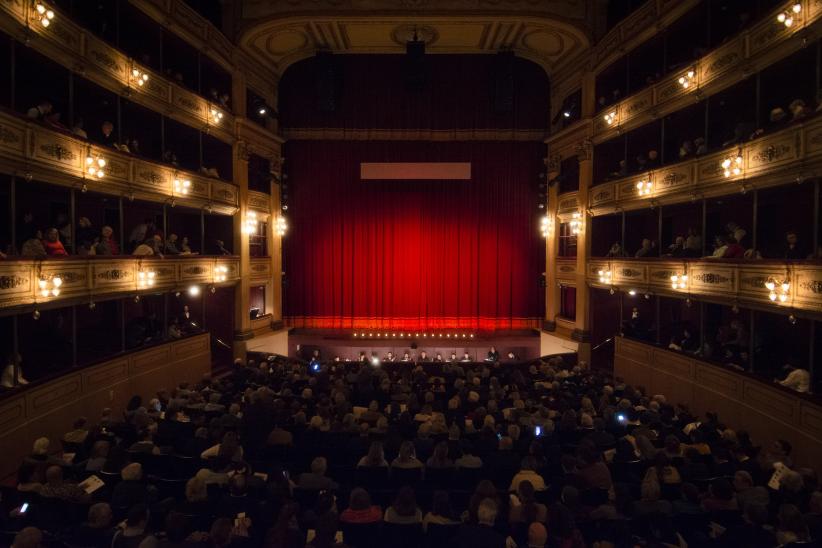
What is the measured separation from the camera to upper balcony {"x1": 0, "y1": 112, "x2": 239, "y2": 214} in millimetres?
8883

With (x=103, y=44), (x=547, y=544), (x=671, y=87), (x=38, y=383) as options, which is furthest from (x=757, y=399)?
(x=103, y=44)

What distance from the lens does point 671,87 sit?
44.1 ft

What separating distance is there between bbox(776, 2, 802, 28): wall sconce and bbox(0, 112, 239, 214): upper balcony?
587 inches

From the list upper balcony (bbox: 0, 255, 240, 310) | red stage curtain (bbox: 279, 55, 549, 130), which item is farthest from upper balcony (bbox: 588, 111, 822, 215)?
upper balcony (bbox: 0, 255, 240, 310)

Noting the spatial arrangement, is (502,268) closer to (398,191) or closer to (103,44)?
(398,191)

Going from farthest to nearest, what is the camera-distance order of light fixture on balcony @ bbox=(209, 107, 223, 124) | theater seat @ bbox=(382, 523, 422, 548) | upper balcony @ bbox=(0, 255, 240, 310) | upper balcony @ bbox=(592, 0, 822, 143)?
light fixture on balcony @ bbox=(209, 107, 223, 124), upper balcony @ bbox=(592, 0, 822, 143), upper balcony @ bbox=(0, 255, 240, 310), theater seat @ bbox=(382, 523, 422, 548)

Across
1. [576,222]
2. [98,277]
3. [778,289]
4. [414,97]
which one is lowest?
[778,289]

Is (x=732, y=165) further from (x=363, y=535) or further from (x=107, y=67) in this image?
(x=107, y=67)

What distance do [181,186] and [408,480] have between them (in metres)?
11.6

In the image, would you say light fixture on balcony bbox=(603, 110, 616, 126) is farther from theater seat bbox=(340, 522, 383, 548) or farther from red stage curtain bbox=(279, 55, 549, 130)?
theater seat bbox=(340, 522, 383, 548)

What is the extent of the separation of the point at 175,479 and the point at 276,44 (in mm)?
17128

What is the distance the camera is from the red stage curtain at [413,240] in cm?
2130

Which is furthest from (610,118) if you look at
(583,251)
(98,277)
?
(98,277)

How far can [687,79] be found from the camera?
12727 millimetres
